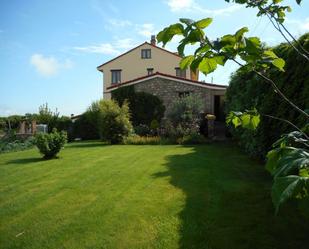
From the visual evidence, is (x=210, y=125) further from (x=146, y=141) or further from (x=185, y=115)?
(x=146, y=141)

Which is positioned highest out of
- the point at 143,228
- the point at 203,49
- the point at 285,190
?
the point at 203,49

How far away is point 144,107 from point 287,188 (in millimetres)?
21787

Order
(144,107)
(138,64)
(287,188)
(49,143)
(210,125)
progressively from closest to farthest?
(287,188), (49,143), (210,125), (144,107), (138,64)

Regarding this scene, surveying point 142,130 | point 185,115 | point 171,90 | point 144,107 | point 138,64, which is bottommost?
point 142,130

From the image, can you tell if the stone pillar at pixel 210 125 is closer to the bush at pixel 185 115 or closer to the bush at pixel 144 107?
the bush at pixel 185 115

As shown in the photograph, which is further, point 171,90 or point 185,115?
point 171,90

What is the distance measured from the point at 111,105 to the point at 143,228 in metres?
14.6

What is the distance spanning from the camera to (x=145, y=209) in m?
5.72

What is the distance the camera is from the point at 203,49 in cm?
177

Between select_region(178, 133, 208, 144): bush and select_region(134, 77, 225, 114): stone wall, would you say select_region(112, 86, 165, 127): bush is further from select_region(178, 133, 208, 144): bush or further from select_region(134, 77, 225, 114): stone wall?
Answer: select_region(178, 133, 208, 144): bush

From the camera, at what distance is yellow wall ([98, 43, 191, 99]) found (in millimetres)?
36312

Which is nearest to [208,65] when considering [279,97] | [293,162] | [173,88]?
[293,162]

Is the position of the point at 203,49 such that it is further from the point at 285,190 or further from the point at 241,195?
the point at 241,195

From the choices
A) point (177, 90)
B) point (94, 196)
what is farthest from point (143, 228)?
point (177, 90)
